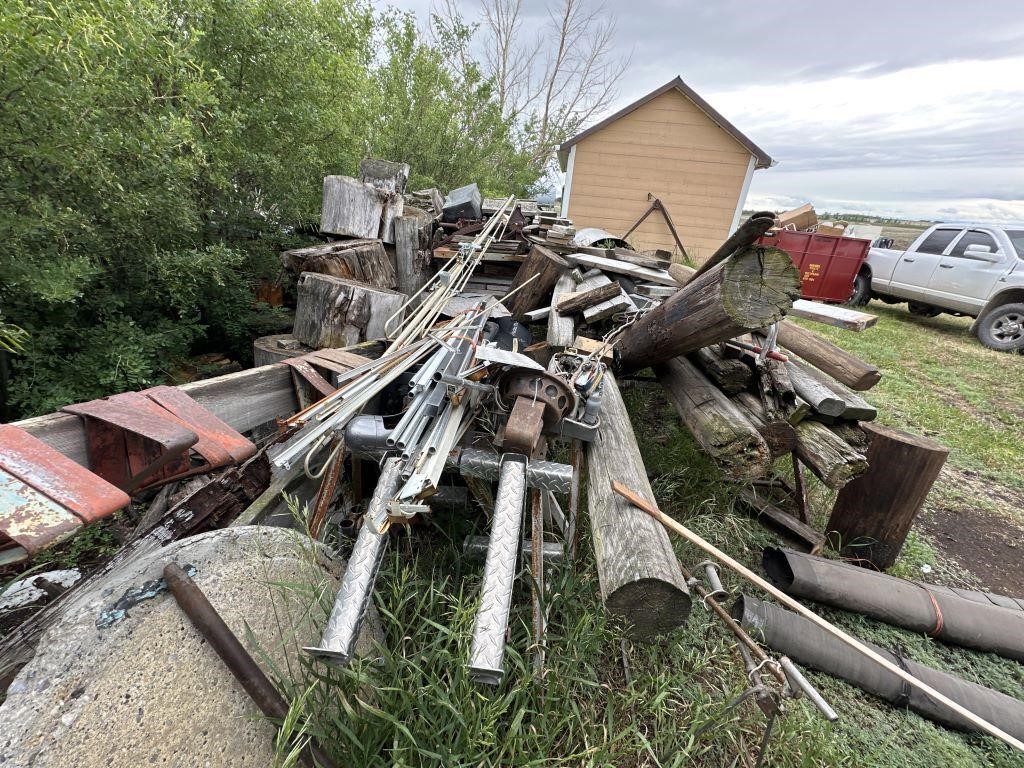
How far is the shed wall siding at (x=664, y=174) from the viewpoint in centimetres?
1271

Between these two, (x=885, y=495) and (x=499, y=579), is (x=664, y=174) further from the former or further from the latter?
(x=499, y=579)

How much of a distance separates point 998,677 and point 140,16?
233 inches

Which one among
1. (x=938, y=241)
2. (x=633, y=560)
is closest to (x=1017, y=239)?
(x=938, y=241)

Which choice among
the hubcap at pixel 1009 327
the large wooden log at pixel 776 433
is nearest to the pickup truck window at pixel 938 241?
the hubcap at pixel 1009 327

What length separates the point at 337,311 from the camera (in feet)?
10.3

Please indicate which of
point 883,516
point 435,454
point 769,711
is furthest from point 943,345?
point 435,454

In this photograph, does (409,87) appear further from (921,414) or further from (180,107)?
(921,414)

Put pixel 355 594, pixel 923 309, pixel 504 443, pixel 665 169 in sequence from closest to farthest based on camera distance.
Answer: pixel 355 594
pixel 504 443
pixel 923 309
pixel 665 169

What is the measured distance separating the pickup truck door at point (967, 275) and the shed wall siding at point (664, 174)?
5.25m

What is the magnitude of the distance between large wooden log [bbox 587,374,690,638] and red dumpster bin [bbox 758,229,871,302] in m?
11.6

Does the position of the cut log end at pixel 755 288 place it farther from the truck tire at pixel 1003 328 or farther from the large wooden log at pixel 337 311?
the truck tire at pixel 1003 328

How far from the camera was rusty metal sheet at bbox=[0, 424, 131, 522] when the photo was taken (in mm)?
1128

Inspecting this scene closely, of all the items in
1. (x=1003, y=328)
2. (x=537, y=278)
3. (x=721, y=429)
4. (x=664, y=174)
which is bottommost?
(x=1003, y=328)

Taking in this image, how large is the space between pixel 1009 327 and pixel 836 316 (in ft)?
30.2
